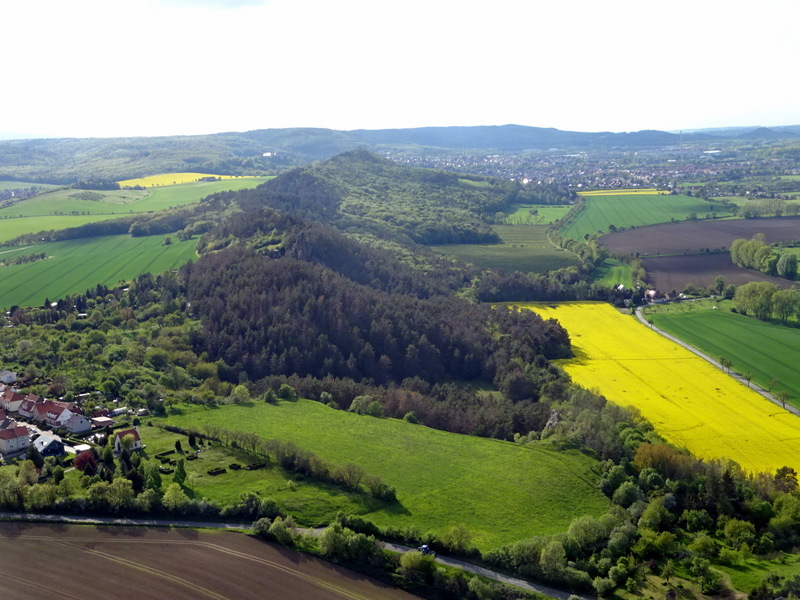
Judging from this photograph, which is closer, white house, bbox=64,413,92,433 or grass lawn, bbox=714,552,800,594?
grass lawn, bbox=714,552,800,594

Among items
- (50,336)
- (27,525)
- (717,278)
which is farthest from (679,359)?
(50,336)

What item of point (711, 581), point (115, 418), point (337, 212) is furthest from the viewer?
point (337, 212)

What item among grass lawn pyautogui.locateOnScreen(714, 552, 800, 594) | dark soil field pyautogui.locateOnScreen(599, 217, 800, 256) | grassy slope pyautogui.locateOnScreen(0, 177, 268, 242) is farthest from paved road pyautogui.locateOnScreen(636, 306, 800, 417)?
A: grassy slope pyautogui.locateOnScreen(0, 177, 268, 242)

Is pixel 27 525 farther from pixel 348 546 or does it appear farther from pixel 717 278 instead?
pixel 717 278

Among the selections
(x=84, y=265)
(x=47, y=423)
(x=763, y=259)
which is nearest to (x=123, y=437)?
(x=47, y=423)

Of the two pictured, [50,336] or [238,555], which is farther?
[50,336]

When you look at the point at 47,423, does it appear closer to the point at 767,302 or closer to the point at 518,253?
the point at 767,302

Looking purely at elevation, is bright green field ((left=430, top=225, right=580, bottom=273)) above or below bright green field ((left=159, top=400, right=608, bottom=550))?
above

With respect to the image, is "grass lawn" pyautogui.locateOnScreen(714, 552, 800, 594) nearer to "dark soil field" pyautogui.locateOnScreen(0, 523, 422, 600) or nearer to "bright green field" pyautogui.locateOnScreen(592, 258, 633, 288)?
"dark soil field" pyautogui.locateOnScreen(0, 523, 422, 600)
